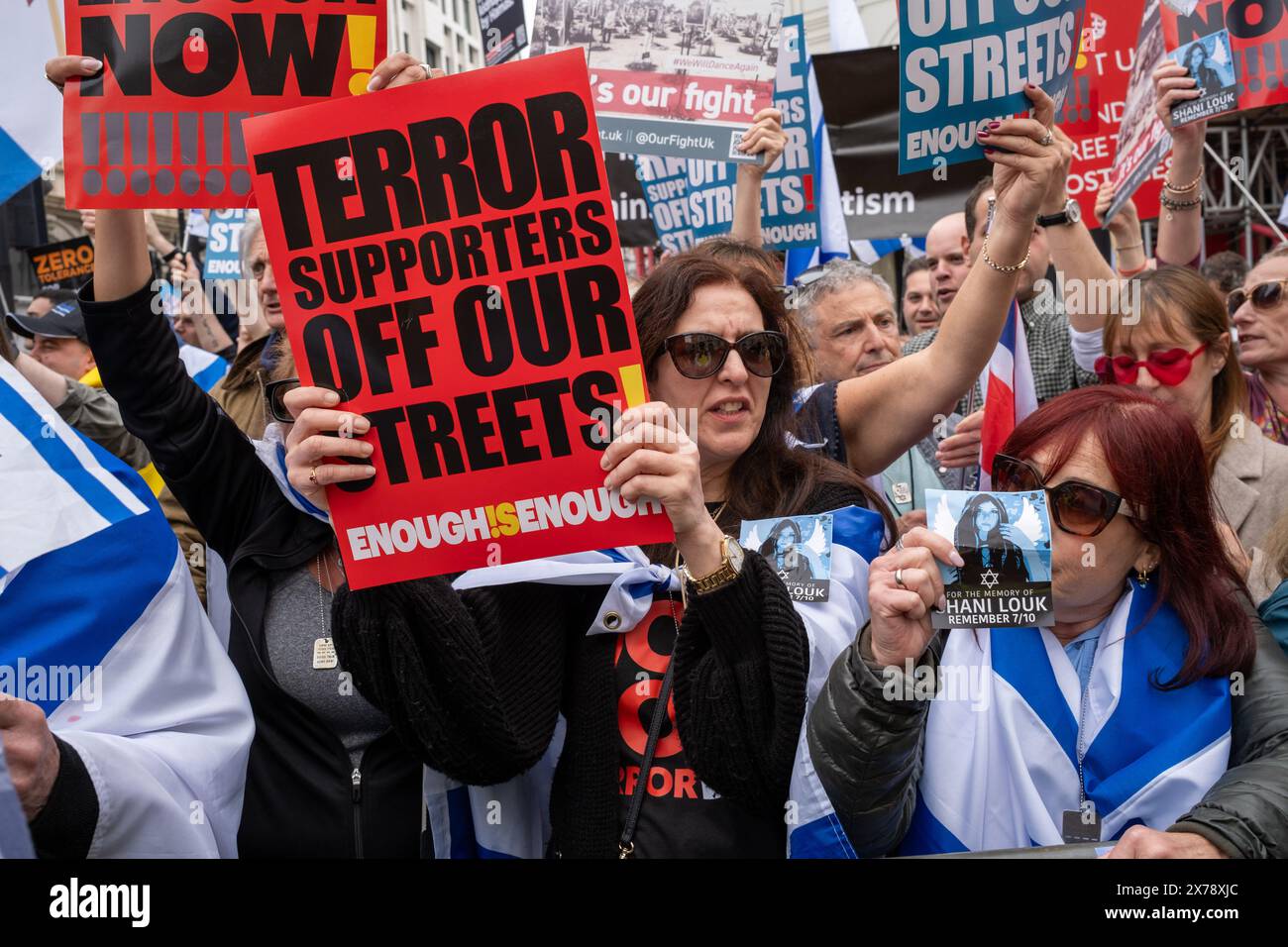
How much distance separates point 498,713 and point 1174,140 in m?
3.04

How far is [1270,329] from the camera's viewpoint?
387 cm

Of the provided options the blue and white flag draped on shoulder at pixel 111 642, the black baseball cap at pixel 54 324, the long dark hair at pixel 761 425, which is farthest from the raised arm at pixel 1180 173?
the black baseball cap at pixel 54 324

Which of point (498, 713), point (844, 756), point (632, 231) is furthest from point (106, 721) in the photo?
point (632, 231)

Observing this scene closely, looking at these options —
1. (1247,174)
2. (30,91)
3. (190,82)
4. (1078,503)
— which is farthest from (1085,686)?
(1247,174)

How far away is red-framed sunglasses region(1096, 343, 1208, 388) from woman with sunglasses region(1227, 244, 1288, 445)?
1.69 feet

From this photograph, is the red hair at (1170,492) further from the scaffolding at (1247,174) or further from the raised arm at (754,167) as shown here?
the scaffolding at (1247,174)

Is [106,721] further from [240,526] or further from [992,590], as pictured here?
[992,590]

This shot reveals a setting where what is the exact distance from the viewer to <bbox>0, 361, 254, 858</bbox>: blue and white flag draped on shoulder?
1.90 m

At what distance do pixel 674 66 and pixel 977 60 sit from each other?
162 cm

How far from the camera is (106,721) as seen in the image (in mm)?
1954

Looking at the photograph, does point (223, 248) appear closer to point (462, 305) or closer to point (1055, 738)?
point (462, 305)

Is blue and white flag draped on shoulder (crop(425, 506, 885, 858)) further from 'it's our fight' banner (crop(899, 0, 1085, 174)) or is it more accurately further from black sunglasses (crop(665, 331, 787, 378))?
'it's our fight' banner (crop(899, 0, 1085, 174))

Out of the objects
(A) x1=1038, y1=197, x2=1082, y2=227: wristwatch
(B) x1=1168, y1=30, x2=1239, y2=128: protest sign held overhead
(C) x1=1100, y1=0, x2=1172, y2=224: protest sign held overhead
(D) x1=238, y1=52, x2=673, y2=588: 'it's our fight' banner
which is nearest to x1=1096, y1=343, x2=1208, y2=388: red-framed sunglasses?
(A) x1=1038, y1=197, x2=1082, y2=227: wristwatch

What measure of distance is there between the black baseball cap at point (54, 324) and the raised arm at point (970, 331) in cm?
396
